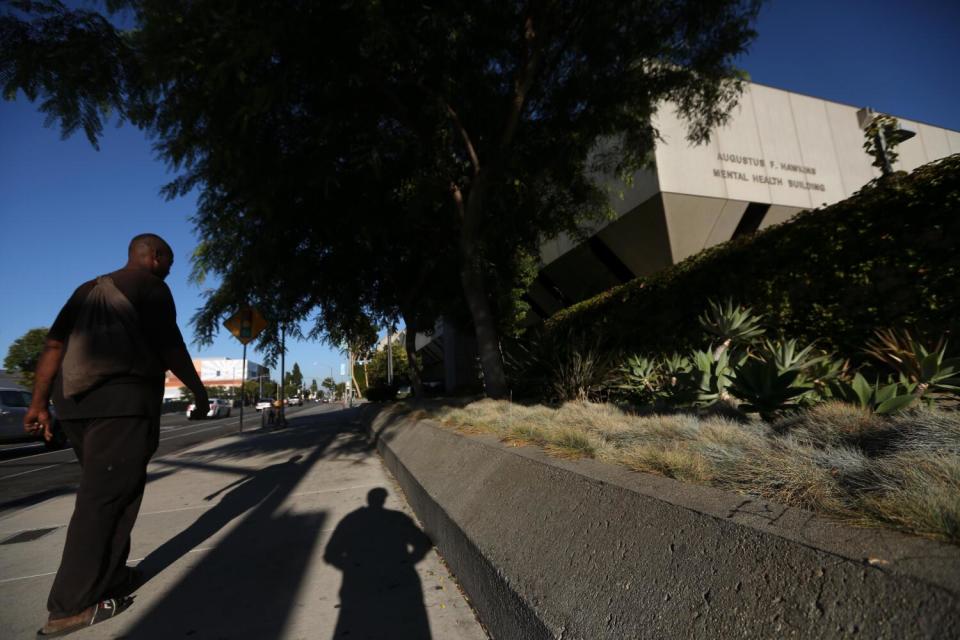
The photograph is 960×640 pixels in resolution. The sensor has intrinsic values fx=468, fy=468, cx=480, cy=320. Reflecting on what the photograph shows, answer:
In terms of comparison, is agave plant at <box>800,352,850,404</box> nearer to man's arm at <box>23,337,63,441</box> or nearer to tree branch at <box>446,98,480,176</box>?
man's arm at <box>23,337,63,441</box>

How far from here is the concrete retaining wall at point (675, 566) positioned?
100 cm

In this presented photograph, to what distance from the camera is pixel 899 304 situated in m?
4.50

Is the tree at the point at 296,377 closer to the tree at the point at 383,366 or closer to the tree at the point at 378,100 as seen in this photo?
the tree at the point at 383,366

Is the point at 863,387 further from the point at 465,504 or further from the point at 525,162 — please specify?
the point at 525,162

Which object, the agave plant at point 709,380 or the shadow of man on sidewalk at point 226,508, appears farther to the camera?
the agave plant at point 709,380

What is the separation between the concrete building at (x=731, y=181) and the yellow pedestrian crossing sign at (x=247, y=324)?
290 inches

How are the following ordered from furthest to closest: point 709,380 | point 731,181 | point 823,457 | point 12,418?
point 731,181 < point 12,418 < point 709,380 < point 823,457

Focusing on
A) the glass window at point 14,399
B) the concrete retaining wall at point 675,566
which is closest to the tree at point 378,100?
the concrete retaining wall at point 675,566

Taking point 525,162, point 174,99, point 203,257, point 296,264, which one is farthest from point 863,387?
point 203,257

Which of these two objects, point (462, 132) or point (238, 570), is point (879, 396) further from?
point (462, 132)

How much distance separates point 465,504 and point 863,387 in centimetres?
256

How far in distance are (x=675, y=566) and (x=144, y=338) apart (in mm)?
2933

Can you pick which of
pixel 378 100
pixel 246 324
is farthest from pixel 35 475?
pixel 378 100

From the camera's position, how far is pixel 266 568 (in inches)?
120
